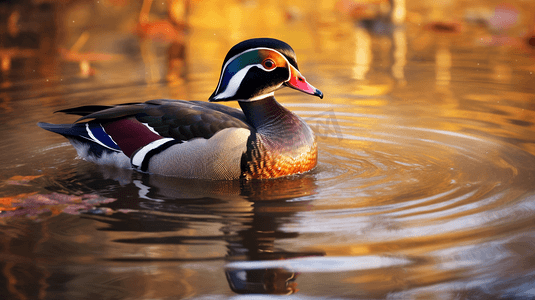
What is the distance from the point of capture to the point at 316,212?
4.51 meters

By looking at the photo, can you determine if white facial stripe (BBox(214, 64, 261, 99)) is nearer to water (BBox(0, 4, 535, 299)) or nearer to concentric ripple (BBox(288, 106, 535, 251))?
water (BBox(0, 4, 535, 299))

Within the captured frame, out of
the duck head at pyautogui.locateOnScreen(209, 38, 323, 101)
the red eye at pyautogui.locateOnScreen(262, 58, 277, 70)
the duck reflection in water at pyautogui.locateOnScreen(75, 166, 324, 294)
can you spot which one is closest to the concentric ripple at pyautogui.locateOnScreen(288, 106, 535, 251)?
the duck reflection in water at pyautogui.locateOnScreen(75, 166, 324, 294)

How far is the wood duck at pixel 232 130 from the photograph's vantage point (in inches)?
206

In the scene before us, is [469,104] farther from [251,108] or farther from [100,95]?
[100,95]

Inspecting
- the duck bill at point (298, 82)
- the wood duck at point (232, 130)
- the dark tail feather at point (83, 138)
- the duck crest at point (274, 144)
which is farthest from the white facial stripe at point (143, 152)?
the duck bill at point (298, 82)

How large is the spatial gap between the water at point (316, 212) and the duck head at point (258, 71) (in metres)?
0.80

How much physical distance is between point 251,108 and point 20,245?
228cm

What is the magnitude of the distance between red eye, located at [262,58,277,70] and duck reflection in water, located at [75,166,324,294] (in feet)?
3.15

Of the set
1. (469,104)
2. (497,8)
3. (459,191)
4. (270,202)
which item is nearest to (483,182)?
(459,191)

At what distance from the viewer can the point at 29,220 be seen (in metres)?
4.48

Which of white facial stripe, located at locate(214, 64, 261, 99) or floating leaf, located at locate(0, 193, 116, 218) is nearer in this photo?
floating leaf, located at locate(0, 193, 116, 218)

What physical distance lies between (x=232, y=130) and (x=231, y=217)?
0.98 meters

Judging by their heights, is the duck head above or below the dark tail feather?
above

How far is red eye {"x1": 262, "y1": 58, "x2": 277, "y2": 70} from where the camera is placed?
5305mm
